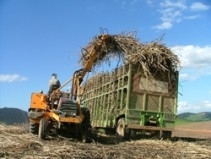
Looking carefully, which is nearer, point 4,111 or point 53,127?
point 53,127

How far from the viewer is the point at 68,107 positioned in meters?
13.3

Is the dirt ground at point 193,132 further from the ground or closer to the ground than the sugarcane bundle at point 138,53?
closer to the ground

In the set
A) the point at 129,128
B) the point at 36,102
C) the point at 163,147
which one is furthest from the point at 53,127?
the point at 163,147

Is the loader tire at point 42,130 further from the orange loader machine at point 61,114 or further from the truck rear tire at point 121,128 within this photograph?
the truck rear tire at point 121,128

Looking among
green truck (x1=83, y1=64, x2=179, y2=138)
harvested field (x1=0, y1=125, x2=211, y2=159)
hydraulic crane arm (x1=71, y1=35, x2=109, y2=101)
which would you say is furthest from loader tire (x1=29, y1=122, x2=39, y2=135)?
green truck (x1=83, y1=64, x2=179, y2=138)

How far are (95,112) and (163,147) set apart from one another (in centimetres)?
822

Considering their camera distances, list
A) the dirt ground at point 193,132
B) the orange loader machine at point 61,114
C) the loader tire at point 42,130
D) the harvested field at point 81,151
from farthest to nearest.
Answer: the dirt ground at point 193,132 < the orange loader machine at point 61,114 < the loader tire at point 42,130 < the harvested field at point 81,151

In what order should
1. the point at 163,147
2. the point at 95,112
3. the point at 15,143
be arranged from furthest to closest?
the point at 95,112 < the point at 163,147 < the point at 15,143

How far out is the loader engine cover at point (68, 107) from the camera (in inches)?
522

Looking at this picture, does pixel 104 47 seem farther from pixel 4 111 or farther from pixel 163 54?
pixel 4 111

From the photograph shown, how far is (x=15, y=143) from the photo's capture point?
1122cm

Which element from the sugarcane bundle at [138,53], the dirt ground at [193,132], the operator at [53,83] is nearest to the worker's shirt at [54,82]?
the operator at [53,83]

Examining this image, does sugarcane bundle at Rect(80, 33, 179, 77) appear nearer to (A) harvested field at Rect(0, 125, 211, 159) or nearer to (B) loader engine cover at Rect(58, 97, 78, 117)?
(B) loader engine cover at Rect(58, 97, 78, 117)

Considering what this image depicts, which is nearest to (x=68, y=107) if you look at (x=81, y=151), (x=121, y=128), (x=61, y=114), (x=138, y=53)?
(x=61, y=114)
